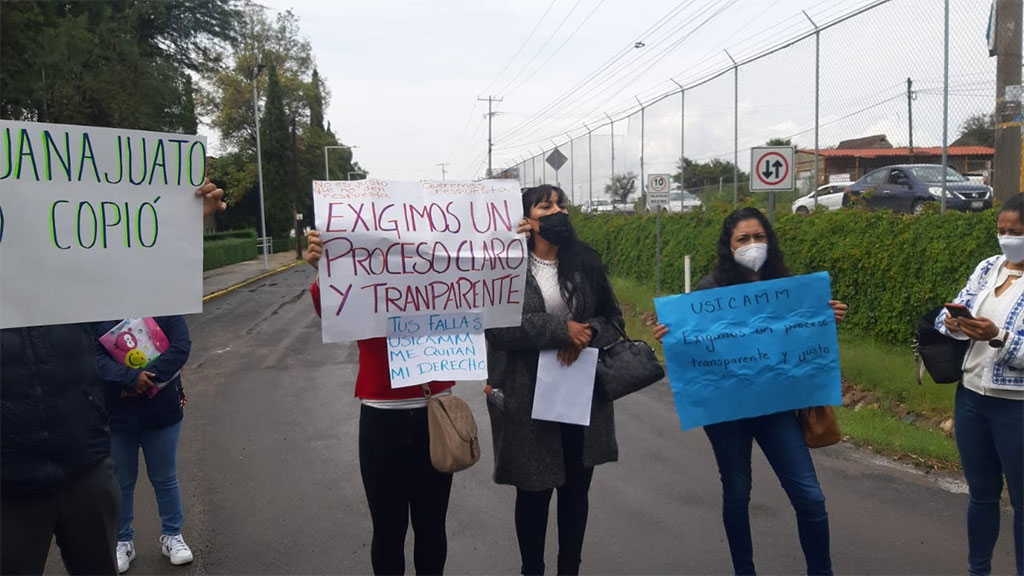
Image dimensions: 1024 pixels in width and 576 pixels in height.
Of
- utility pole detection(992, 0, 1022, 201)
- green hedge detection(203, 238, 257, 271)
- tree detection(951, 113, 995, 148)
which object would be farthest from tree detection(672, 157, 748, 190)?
green hedge detection(203, 238, 257, 271)

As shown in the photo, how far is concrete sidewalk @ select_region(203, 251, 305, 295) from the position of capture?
24.9 m

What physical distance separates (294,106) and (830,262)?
57362mm

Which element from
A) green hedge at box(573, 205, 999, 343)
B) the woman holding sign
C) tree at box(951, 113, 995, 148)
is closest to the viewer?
the woman holding sign

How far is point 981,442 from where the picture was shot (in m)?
3.40

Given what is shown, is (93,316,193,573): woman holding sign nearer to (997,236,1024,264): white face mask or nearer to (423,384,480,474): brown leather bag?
(423,384,480,474): brown leather bag

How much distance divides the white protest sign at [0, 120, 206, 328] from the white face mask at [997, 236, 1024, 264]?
3.38 m

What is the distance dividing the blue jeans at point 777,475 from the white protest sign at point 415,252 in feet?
3.99

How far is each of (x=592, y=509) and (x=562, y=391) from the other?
1918 millimetres

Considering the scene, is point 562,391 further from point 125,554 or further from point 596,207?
point 596,207

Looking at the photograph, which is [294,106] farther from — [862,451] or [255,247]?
[862,451]

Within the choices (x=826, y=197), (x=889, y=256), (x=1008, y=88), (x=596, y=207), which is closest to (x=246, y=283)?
(x=596, y=207)

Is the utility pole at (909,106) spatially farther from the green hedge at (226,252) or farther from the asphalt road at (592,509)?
the green hedge at (226,252)

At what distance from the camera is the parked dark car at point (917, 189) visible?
9219 millimetres

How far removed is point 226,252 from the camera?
36.2 meters
